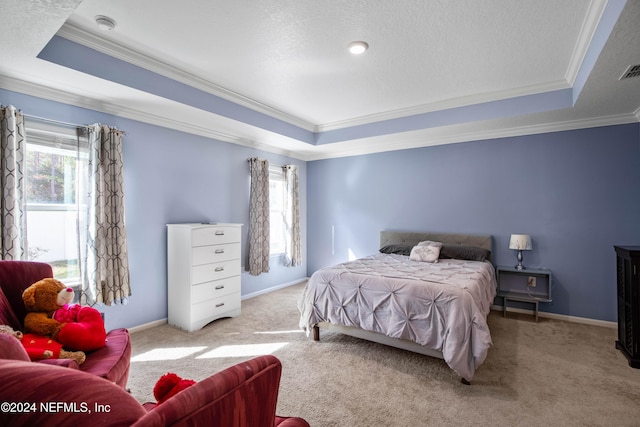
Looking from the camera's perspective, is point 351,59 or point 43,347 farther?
point 351,59

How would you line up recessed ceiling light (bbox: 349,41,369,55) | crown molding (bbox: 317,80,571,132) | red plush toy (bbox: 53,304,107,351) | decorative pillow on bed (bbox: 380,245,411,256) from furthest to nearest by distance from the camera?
decorative pillow on bed (bbox: 380,245,411,256)
crown molding (bbox: 317,80,571,132)
recessed ceiling light (bbox: 349,41,369,55)
red plush toy (bbox: 53,304,107,351)

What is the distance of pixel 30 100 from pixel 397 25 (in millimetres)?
3129

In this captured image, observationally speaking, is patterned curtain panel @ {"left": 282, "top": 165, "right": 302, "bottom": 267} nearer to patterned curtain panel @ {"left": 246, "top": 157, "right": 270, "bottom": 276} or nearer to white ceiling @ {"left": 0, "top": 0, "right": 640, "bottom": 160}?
patterned curtain panel @ {"left": 246, "top": 157, "right": 270, "bottom": 276}

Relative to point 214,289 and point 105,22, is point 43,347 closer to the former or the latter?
point 214,289

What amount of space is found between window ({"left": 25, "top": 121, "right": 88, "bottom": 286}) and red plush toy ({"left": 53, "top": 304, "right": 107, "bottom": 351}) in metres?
1.26

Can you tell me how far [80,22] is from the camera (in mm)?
2174

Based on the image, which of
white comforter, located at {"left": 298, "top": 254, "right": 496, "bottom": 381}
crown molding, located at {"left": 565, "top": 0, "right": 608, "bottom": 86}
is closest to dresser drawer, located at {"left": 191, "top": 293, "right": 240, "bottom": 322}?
white comforter, located at {"left": 298, "top": 254, "right": 496, "bottom": 381}

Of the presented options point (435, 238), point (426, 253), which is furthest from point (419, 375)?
point (435, 238)

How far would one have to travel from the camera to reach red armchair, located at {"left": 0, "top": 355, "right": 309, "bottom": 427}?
0.49 metres

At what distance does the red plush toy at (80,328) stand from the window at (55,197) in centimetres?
126

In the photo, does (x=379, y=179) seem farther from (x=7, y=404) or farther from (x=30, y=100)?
(x=7, y=404)

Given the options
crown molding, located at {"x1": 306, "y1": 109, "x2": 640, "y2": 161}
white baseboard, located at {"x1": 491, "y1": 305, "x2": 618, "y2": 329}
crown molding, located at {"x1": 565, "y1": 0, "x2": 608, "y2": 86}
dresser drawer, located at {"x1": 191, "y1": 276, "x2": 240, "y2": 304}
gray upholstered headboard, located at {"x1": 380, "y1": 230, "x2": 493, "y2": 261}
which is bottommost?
white baseboard, located at {"x1": 491, "y1": 305, "x2": 618, "y2": 329}

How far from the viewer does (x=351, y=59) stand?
271 cm

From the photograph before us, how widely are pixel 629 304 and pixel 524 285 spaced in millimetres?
1227
